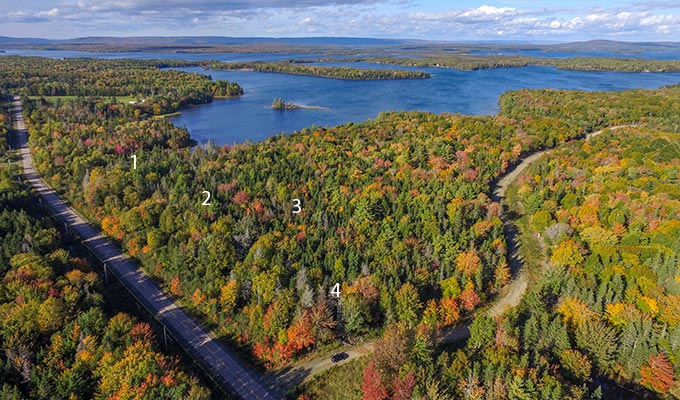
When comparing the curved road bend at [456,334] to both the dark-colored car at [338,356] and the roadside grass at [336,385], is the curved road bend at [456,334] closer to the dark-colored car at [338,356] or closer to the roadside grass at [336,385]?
the dark-colored car at [338,356]

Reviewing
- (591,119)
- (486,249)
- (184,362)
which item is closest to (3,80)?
(184,362)

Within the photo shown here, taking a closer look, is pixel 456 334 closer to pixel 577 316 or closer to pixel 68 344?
pixel 577 316

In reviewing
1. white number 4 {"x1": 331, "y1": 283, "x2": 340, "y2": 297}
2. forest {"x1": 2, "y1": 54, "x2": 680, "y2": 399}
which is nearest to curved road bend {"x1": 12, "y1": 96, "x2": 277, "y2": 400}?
forest {"x1": 2, "y1": 54, "x2": 680, "y2": 399}

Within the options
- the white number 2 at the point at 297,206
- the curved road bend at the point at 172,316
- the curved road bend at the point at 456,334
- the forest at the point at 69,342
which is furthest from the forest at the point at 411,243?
the forest at the point at 69,342

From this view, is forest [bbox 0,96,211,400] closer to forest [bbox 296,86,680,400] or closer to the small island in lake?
forest [bbox 296,86,680,400]

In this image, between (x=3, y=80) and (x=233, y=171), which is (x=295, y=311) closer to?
(x=233, y=171)
